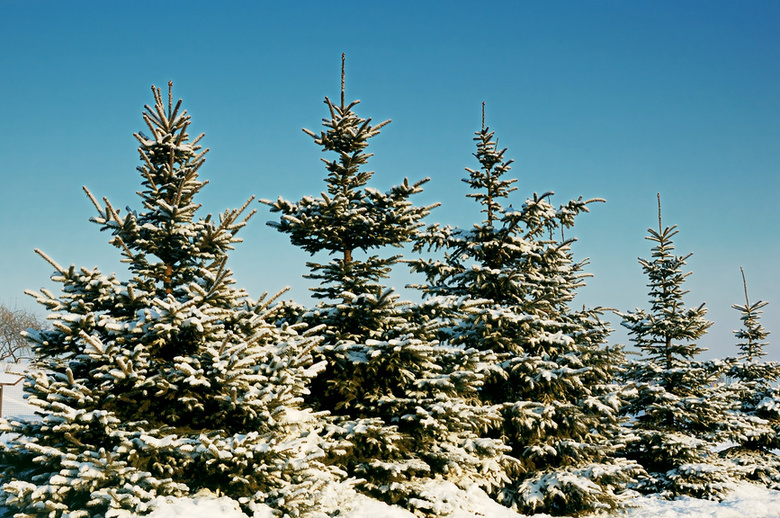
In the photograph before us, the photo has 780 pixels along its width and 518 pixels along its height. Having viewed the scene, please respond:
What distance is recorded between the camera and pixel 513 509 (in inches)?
461

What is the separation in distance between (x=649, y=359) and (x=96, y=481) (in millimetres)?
17015

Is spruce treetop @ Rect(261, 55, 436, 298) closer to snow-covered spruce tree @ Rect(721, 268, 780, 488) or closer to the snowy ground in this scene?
the snowy ground

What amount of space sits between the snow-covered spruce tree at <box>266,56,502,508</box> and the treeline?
0.05m

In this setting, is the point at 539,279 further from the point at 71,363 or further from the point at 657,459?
the point at 71,363

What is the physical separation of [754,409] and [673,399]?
5542 millimetres

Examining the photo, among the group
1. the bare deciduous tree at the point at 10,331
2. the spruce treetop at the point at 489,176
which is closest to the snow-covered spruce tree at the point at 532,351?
the spruce treetop at the point at 489,176

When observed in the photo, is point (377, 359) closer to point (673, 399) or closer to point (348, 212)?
point (348, 212)

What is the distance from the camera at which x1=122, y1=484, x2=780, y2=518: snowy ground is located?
280 inches

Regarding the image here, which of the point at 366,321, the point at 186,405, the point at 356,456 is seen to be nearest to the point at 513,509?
the point at 356,456

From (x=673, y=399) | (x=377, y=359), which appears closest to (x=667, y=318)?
(x=673, y=399)

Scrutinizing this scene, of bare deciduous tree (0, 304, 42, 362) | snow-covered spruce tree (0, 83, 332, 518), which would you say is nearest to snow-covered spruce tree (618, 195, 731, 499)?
snow-covered spruce tree (0, 83, 332, 518)

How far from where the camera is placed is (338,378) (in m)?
10.8

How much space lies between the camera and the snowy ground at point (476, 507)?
7.12 m

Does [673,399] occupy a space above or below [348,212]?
below
